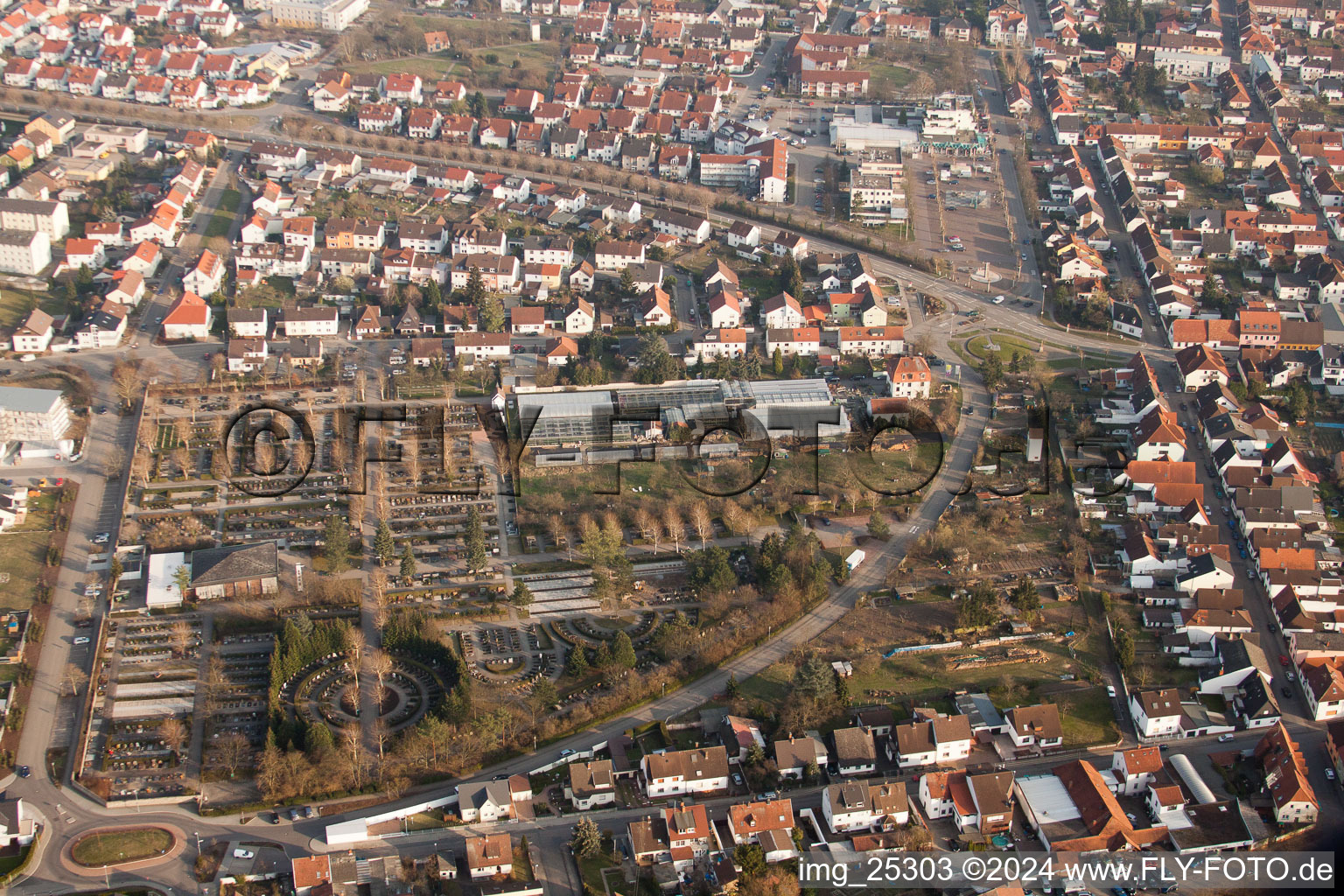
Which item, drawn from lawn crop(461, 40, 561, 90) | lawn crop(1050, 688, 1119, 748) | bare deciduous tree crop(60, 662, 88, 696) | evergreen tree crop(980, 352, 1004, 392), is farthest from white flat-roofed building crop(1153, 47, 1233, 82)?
bare deciduous tree crop(60, 662, 88, 696)

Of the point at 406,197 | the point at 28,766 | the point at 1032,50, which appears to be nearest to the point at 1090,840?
the point at 28,766

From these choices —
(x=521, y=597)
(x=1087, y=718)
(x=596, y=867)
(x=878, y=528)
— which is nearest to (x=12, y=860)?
(x=596, y=867)

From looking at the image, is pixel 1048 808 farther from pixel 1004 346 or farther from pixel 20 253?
pixel 20 253

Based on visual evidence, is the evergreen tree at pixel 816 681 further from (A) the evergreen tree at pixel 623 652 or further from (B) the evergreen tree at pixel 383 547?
(B) the evergreen tree at pixel 383 547

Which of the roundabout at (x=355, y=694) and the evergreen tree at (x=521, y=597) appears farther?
the evergreen tree at (x=521, y=597)

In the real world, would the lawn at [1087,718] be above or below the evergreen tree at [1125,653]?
below

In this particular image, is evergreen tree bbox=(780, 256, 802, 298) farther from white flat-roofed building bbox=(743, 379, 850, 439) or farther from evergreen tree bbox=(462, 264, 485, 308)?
evergreen tree bbox=(462, 264, 485, 308)

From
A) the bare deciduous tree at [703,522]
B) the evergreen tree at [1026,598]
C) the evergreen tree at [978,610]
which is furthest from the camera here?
the bare deciduous tree at [703,522]

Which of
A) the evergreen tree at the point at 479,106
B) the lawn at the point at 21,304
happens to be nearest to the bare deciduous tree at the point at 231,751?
the lawn at the point at 21,304
